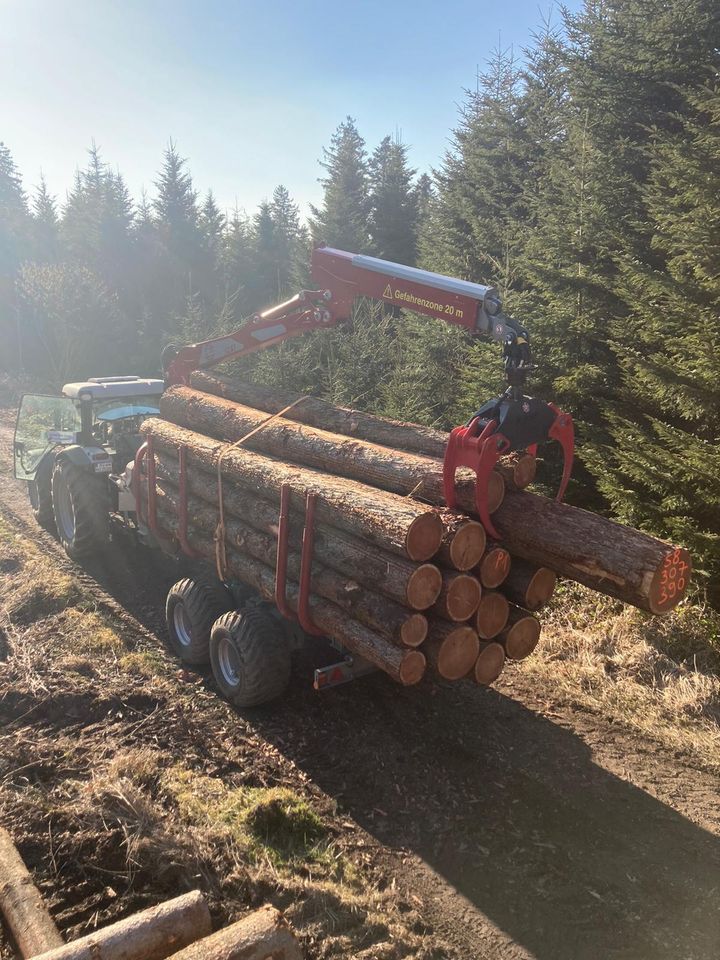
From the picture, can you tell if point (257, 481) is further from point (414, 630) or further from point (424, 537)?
point (414, 630)

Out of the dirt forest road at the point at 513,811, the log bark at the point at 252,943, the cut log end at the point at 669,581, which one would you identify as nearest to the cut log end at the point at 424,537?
the cut log end at the point at 669,581

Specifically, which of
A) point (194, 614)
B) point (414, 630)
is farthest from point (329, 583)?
point (194, 614)

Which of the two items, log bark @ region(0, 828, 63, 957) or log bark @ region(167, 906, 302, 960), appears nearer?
log bark @ region(167, 906, 302, 960)

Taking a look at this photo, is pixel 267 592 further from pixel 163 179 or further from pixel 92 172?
pixel 92 172

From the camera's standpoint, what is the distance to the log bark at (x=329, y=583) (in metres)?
4.91

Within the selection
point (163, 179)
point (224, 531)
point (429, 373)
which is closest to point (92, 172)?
point (163, 179)

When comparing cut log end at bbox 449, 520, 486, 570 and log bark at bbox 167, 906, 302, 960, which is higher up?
cut log end at bbox 449, 520, 486, 570

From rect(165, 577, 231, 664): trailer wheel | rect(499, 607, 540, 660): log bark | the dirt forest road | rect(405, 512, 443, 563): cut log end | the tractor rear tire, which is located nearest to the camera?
the dirt forest road

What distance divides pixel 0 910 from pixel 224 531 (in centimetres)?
376

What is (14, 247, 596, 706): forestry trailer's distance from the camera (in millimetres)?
5000

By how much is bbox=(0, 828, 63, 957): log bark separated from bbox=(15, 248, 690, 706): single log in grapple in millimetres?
2500

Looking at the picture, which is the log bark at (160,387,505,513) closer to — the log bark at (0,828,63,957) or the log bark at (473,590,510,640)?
the log bark at (473,590,510,640)

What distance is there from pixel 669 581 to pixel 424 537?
1.70 m

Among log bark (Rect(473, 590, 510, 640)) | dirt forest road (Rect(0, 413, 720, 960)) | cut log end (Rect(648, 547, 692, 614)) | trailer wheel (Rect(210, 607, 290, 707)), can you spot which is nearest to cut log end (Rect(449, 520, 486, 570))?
log bark (Rect(473, 590, 510, 640))
